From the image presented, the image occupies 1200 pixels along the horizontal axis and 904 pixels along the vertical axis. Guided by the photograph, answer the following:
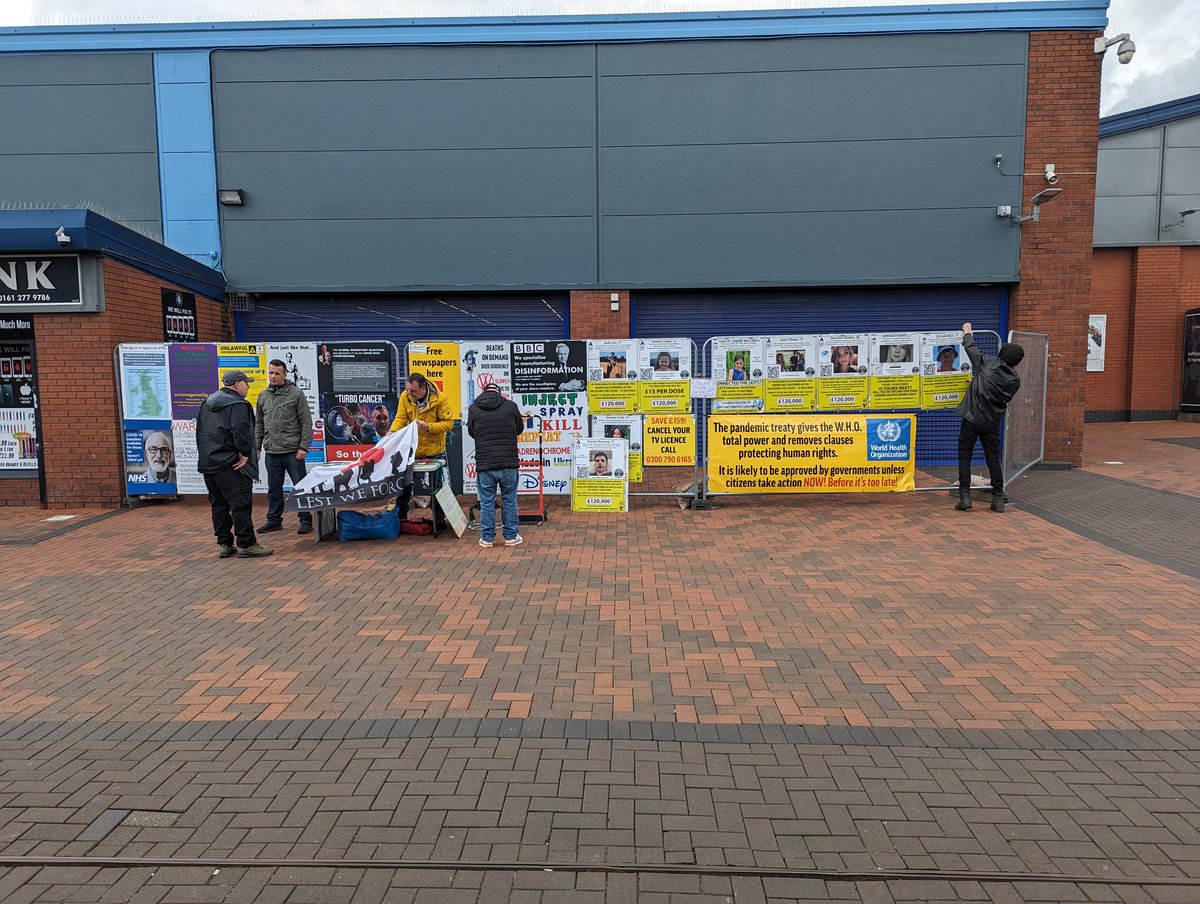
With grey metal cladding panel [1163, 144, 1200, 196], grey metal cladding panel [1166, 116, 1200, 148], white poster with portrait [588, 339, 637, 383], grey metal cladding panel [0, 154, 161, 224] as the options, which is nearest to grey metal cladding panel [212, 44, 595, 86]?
grey metal cladding panel [0, 154, 161, 224]

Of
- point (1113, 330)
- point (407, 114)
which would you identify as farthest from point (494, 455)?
point (1113, 330)

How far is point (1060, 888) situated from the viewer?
2.79 m

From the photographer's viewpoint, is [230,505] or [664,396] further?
[664,396]

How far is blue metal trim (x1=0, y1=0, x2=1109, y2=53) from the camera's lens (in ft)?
39.8

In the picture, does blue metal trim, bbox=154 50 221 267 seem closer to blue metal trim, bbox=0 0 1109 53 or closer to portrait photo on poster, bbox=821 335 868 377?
blue metal trim, bbox=0 0 1109 53

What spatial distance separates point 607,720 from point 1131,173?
2184 centimetres

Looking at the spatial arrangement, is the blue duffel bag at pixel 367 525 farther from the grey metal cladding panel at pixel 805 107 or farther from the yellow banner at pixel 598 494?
the grey metal cladding panel at pixel 805 107

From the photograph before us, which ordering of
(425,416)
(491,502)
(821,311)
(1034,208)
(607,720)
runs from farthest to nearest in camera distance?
(821,311), (1034,208), (425,416), (491,502), (607,720)

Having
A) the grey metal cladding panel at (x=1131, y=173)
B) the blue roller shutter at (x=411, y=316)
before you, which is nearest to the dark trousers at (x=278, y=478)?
→ the blue roller shutter at (x=411, y=316)

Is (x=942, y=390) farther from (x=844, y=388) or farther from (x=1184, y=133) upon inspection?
(x=1184, y=133)

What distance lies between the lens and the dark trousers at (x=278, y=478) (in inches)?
348

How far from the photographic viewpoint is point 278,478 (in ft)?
29.3

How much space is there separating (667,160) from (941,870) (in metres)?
11.4

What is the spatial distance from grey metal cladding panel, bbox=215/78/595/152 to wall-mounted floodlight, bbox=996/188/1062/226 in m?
6.55
